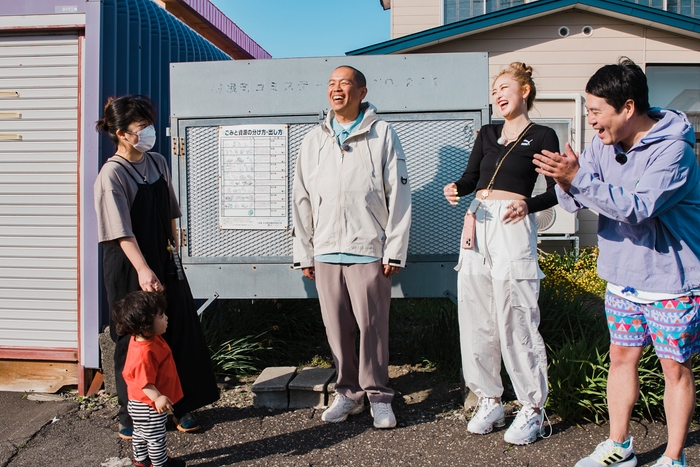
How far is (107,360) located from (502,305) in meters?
2.82

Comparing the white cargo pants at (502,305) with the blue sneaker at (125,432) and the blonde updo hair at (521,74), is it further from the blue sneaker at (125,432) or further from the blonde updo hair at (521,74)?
the blue sneaker at (125,432)

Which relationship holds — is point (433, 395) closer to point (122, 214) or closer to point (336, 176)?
point (336, 176)

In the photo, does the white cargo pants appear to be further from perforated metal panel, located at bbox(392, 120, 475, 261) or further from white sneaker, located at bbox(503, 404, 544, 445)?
perforated metal panel, located at bbox(392, 120, 475, 261)

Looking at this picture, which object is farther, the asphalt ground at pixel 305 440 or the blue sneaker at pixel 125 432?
the blue sneaker at pixel 125 432

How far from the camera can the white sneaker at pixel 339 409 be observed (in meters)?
4.06

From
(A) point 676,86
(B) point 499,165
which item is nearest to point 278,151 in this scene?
(B) point 499,165

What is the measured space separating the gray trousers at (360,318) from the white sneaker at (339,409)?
0.04m

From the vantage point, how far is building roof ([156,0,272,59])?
15000 mm

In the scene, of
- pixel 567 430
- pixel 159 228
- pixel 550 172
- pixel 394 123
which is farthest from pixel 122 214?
pixel 567 430

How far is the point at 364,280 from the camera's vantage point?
3.89 meters

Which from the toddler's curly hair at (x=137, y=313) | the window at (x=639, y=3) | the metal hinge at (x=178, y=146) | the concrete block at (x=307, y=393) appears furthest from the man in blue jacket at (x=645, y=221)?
the window at (x=639, y=3)

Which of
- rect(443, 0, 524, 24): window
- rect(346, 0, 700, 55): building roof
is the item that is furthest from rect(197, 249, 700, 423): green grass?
rect(443, 0, 524, 24): window

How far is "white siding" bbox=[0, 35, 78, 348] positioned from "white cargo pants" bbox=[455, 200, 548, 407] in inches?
116

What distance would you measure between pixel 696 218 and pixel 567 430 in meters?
1.54
